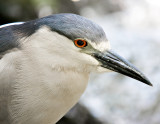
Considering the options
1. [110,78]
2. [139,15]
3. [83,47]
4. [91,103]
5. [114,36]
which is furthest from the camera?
[139,15]

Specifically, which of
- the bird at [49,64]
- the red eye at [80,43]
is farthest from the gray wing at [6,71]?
the red eye at [80,43]

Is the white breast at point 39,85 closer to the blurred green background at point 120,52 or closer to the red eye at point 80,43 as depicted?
the red eye at point 80,43

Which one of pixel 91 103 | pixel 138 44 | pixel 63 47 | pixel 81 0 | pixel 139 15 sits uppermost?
pixel 81 0

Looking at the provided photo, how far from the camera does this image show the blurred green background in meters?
4.71

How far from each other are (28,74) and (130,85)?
242 centimetres

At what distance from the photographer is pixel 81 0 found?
7.87m

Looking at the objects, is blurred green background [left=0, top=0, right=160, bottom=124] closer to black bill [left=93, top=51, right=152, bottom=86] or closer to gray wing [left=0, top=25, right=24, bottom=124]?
gray wing [left=0, top=25, right=24, bottom=124]

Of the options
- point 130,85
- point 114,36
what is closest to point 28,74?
point 130,85

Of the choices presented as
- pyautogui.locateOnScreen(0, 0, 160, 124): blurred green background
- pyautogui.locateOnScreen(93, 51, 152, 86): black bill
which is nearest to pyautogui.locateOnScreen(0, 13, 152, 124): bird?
pyautogui.locateOnScreen(93, 51, 152, 86): black bill

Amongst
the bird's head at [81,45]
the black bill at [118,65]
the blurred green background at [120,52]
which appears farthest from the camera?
the blurred green background at [120,52]

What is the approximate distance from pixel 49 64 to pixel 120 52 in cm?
288

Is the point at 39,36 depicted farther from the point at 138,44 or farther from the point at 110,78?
the point at 138,44

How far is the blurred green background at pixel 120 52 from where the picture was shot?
471 centimetres

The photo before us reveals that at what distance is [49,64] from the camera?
2938 mm
